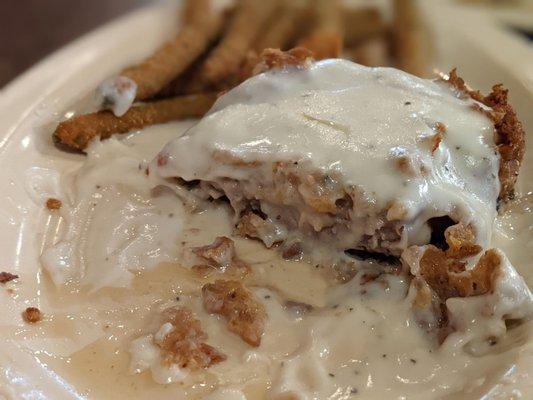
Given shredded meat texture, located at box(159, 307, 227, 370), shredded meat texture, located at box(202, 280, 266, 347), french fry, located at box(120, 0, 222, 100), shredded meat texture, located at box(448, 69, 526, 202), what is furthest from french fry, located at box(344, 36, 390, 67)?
shredded meat texture, located at box(159, 307, 227, 370)

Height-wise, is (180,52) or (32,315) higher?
(180,52)

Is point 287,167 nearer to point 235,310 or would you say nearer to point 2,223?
point 235,310

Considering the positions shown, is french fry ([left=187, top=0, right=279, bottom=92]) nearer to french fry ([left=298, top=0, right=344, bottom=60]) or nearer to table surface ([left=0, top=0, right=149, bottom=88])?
french fry ([left=298, top=0, right=344, bottom=60])

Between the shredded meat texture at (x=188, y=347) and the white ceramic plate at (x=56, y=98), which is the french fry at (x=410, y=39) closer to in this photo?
the white ceramic plate at (x=56, y=98)

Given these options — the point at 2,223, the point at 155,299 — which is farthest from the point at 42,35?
the point at 155,299

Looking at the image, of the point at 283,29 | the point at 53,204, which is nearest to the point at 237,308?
the point at 53,204

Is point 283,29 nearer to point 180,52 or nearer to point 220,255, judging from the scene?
point 180,52

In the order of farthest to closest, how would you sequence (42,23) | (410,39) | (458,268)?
(42,23) → (410,39) → (458,268)
